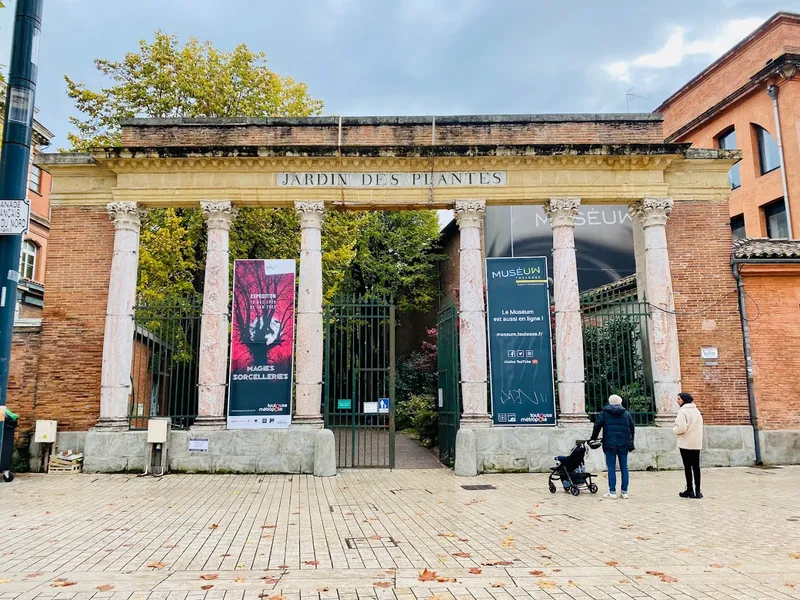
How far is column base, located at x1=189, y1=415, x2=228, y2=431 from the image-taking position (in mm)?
11625

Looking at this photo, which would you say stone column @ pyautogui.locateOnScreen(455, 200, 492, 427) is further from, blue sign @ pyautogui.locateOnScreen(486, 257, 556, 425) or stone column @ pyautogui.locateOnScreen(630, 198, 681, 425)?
stone column @ pyautogui.locateOnScreen(630, 198, 681, 425)

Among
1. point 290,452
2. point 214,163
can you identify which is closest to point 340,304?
point 290,452

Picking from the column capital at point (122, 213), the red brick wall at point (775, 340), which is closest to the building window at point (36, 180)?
the column capital at point (122, 213)

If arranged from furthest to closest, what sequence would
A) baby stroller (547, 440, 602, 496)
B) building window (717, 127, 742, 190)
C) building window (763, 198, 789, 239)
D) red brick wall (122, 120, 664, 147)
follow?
building window (717, 127, 742, 190) → building window (763, 198, 789, 239) → red brick wall (122, 120, 664, 147) → baby stroller (547, 440, 602, 496)

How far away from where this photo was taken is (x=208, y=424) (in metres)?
11.7

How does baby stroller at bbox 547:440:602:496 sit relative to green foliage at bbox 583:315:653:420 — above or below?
below

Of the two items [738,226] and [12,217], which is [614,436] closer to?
[12,217]

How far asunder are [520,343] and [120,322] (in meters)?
8.50

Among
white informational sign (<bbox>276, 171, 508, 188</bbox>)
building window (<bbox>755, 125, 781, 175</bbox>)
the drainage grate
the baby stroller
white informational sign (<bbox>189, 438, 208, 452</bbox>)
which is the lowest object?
the drainage grate

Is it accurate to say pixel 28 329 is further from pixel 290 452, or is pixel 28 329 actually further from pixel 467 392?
pixel 467 392

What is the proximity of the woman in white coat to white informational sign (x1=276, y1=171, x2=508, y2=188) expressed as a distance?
615 centimetres

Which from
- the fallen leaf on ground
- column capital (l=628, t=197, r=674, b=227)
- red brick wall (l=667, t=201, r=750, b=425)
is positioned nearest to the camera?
the fallen leaf on ground

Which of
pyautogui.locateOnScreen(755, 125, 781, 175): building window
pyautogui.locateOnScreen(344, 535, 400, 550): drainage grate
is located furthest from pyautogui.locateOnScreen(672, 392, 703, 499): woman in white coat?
pyautogui.locateOnScreen(755, 125, 781, 175): building window

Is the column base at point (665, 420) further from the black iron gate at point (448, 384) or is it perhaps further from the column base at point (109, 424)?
the column base at point (109, 424)
